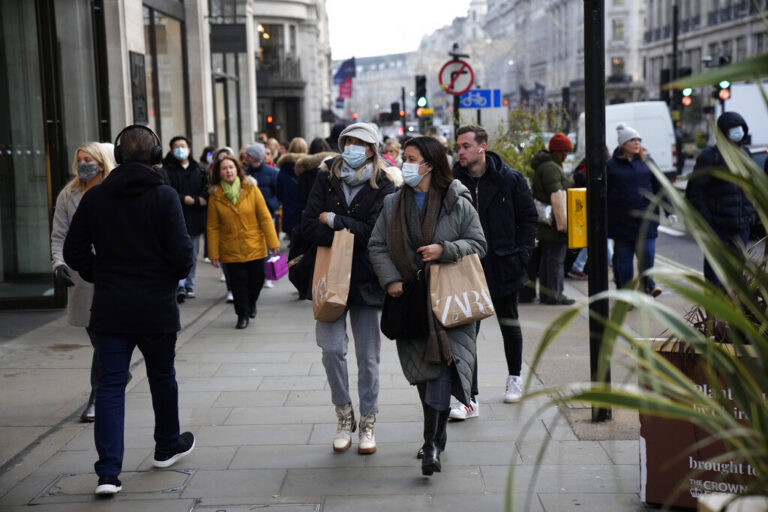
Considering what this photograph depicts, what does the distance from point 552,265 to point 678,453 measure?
22.2 feet

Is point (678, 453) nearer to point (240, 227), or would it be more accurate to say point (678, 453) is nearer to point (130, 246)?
point (130, 246)

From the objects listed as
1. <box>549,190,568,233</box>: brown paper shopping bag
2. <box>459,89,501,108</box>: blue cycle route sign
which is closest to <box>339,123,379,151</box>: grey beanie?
<box>549,190,568,233</box>: brown paper shopping bag

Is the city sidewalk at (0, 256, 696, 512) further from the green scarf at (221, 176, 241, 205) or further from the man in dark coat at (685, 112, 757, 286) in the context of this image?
the green scarf at (221, 176, 241, 205)

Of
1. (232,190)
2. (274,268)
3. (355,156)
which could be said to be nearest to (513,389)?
(355,156)

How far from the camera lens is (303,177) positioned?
34.6 feet

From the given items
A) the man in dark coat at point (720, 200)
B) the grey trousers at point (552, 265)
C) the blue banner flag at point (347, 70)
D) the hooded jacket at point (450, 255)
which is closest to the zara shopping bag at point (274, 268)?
the grey trousers at point (552, 265)

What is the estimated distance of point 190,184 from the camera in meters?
12.1

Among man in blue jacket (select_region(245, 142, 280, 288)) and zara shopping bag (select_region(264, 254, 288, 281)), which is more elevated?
man in blue jacket (select_region(245, 142, 280, 288))

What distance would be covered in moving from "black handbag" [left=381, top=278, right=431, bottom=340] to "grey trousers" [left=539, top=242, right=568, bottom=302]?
5.99 meters

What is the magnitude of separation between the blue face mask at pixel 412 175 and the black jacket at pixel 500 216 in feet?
4.05

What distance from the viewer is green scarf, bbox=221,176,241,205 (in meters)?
9.98

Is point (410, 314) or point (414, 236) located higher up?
point (414, 236)

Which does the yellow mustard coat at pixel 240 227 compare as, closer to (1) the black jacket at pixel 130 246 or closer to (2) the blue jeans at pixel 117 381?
(2) the blue jeans at pixel 117 381

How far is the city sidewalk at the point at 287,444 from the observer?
15.8 feet
